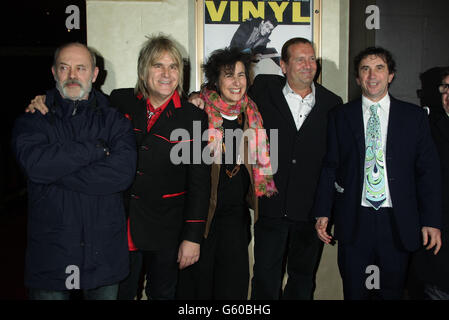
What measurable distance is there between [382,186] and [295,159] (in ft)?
1.85

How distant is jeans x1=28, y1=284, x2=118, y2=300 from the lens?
188 cm

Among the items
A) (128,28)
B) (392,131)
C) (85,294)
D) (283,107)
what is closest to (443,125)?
(392,131)

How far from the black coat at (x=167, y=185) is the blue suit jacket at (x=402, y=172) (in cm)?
86

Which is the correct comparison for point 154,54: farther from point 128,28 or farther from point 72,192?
point 128,28

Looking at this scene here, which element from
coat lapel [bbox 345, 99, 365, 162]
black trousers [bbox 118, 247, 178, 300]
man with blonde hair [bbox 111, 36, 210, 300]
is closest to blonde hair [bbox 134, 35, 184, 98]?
man with blonde hair [bbox 111, 36, 210, 300]

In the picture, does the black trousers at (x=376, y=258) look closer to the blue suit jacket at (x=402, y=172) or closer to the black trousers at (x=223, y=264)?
the blue suit jacket at (x=402, y=172)

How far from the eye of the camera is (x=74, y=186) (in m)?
1.84

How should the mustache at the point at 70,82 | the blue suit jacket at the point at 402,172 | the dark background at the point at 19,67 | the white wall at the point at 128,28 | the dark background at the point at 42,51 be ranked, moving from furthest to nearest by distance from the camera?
the dark background at the point at 19,67 < the dark background at the point at 42,51 < the white wall at the point at 128,28 < the blue suit jacket at the point at 402,172 < the mustache at the point at 70,82

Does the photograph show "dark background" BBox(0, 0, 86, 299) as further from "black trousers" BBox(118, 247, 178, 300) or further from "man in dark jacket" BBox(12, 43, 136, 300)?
"man in dark jacket" BBox(12, 43, 136, 300)

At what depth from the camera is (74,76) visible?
1.99m

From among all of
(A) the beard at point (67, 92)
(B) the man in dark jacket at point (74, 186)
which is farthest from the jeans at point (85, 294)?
(A) the beard at point (67, 92)

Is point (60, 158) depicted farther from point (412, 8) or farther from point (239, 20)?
point (412, 8)

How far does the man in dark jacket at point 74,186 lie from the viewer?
1.83 meters

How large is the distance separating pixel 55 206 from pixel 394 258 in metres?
1.86
